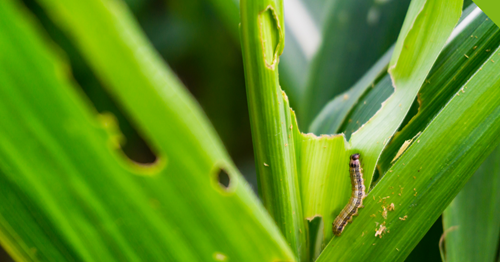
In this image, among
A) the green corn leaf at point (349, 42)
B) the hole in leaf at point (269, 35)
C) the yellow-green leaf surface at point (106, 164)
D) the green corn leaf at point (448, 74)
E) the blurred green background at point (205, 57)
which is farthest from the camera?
the blurred green background at point (205, 57)

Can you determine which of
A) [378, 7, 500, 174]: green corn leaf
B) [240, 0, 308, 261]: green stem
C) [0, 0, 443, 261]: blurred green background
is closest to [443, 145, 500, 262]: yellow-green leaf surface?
[378, 7, 500, 174]: green corn leaf

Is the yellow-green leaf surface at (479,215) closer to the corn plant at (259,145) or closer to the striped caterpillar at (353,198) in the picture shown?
the corn plant at (259,145)

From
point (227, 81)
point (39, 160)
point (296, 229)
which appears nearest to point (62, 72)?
point (39, 160)

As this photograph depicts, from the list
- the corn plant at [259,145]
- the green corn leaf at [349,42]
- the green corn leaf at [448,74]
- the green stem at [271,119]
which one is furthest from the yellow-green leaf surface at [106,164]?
the green corn leaf at [349,42]

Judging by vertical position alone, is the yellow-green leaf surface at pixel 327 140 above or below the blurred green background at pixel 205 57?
below

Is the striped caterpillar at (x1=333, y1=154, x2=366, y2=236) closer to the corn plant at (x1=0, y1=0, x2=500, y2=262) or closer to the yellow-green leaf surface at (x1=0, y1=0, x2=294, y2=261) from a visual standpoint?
the corn plant at (x1=0, y1=0, x2=500, y2=262)
